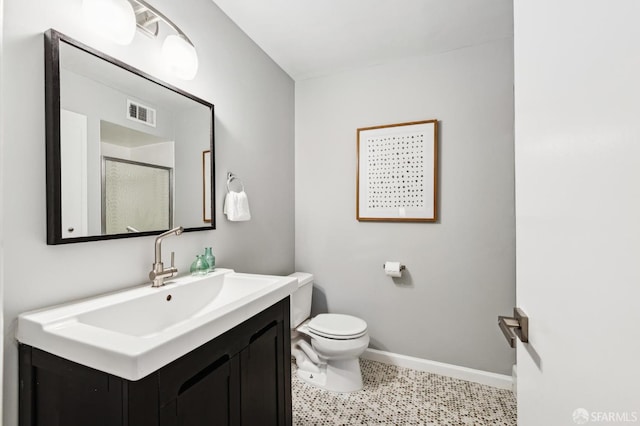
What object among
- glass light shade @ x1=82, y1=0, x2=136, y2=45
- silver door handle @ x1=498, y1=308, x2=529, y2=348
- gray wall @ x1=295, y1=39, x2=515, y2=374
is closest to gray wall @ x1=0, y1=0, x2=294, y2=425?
glass light shade @ x1=82, y1=0, x2=136, y2=45

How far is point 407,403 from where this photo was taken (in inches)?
71.7

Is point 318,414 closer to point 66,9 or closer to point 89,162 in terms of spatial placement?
point 89,162

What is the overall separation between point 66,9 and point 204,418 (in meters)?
1.48

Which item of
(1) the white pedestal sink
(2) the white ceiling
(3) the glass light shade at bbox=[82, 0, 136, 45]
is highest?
(2) the white ceiling

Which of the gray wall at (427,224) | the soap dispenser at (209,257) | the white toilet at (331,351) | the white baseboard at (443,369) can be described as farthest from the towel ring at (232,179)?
the white baseboard at (443,369)

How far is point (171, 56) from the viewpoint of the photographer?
4.47 feet

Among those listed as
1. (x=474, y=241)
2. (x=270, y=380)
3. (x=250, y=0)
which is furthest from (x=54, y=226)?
(x=474, y=241)

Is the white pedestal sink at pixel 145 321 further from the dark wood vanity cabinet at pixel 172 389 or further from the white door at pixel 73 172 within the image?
the white door at pixel 73 172

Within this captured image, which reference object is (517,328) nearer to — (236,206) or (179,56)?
(236,206)

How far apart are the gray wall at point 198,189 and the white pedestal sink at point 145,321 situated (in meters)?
0.11

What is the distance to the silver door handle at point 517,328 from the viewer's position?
25.6 inches

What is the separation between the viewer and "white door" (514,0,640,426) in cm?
36

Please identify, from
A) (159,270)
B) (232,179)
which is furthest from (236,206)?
(159,270)

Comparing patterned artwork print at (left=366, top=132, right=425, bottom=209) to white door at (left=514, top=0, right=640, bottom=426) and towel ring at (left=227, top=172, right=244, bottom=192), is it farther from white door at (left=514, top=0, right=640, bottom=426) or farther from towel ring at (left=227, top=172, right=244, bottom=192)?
white door at (left=514, top=0, right=640, bottom=426)
